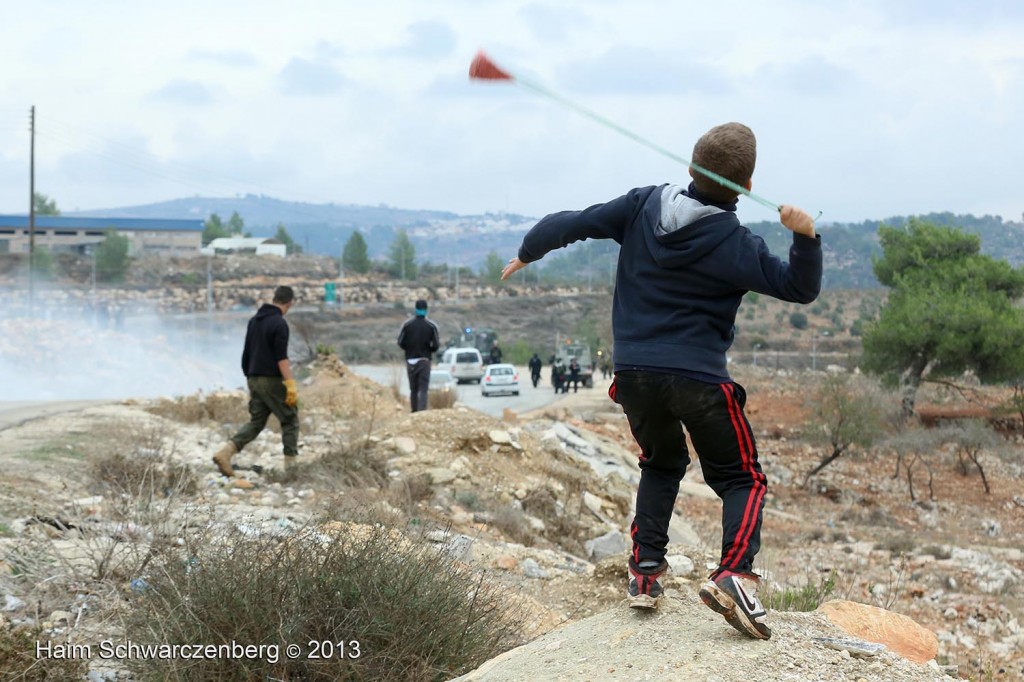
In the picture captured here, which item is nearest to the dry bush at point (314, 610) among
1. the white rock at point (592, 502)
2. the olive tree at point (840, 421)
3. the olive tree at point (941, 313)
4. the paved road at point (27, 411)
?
the white rock at point (592, 502)

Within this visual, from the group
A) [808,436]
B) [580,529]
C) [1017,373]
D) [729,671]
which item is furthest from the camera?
[1017,373]

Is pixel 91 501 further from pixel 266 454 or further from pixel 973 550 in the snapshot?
pixel 973 550

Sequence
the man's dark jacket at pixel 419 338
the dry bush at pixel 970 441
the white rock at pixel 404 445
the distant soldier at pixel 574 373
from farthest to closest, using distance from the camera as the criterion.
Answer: the distant soldier at pixel 574 373
the dry bush at pixel 970 441
the man's dark jacket at pixel 419 338
the white rock at pixel 404 445

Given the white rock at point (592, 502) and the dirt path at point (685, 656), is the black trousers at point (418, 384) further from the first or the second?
the dirt path at point (685, 656)

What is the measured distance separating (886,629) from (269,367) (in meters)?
6.49

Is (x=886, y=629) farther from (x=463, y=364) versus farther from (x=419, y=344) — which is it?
(x=463, y=364)

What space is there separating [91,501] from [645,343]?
17.3 feet

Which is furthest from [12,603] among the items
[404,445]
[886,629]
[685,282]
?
[404,445]

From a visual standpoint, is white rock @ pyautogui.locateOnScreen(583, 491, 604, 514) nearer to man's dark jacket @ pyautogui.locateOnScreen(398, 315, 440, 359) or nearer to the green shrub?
man's dark jacket @ pyautogui.locateOnScreen(398, 315, 440, 359)

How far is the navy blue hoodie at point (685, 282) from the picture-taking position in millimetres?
4227

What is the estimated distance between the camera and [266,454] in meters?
12.2

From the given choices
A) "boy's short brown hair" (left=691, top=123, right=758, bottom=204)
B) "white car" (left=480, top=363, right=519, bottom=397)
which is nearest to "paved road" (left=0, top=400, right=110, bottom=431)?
"boy's short brown hair" (left=691, top=123, right=758, bottom=204)

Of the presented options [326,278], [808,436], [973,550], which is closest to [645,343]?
[973,550]

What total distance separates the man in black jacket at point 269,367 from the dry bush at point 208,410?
5.50 m
